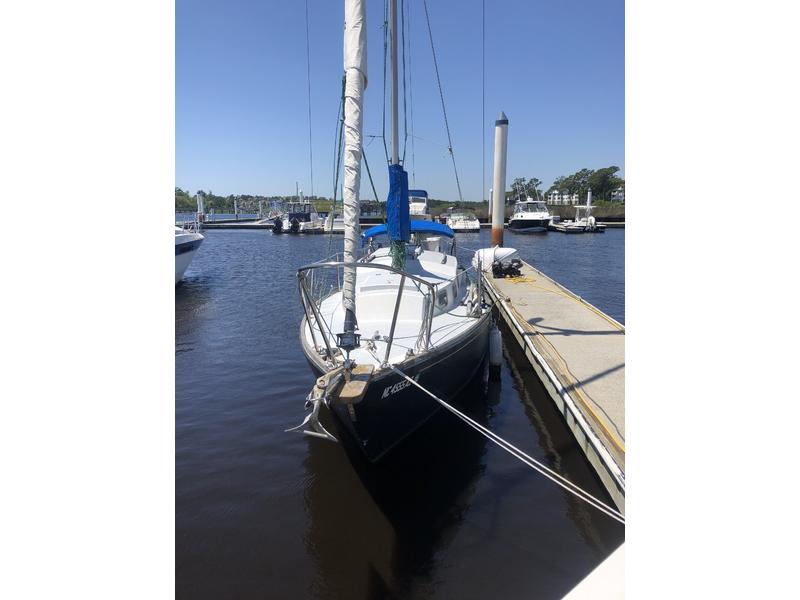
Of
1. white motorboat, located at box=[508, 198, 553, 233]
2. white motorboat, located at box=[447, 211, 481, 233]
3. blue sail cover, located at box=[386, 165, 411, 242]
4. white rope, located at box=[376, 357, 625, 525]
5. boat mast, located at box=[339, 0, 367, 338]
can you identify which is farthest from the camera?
white motorboat, located at box=[447, 211, 481, 233]

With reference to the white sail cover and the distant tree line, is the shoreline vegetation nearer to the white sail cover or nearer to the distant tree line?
the distant tree line

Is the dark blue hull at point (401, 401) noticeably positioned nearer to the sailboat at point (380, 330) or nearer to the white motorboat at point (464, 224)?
the sailboat at point (380, 330)

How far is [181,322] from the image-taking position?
714 inches

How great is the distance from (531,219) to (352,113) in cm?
6294

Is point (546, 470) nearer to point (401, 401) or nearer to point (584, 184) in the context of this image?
point (401, 401)

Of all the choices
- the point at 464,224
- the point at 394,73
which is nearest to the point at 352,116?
the point at 394,73

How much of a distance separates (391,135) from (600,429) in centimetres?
751

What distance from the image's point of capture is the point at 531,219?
6569 centimetres

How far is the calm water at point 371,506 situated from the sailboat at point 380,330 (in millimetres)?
770

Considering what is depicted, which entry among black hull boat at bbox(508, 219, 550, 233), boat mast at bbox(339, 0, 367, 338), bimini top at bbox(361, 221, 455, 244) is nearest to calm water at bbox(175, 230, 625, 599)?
boat mast at bbox(339, 0, 367, 338)

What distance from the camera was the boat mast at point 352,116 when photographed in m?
6.29

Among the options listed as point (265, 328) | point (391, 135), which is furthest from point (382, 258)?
point (265, 328)

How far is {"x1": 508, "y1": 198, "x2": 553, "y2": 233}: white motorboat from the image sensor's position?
65.5m

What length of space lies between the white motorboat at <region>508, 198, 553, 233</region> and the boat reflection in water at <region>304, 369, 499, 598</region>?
6053cm
